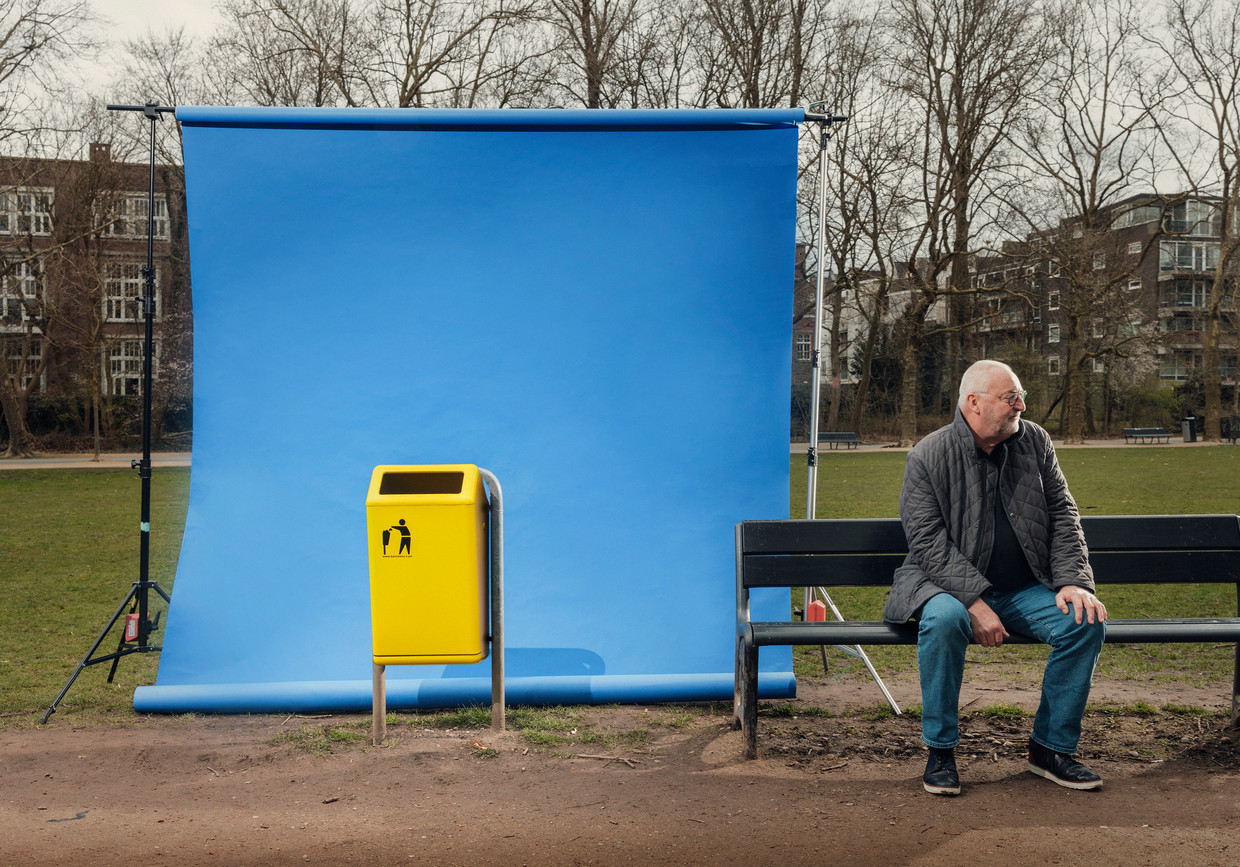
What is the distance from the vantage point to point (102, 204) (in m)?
27.7

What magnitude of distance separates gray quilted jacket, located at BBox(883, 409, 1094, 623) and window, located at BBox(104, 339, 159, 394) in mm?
33043

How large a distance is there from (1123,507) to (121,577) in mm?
12131

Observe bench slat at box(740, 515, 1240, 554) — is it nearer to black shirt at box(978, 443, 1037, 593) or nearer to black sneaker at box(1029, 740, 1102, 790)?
black shirt at box(978, 443, 1037, 593)

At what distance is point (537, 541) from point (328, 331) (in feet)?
4.97

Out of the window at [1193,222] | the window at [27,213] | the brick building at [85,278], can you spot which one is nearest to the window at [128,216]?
the brick building at [85,278]

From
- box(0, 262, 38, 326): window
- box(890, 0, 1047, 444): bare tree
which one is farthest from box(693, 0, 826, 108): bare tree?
box(0, 262, 38, 326): window

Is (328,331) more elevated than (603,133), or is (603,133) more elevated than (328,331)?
(603,133)

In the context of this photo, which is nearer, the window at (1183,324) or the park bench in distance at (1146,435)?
the park bench in distance at (1146,435)

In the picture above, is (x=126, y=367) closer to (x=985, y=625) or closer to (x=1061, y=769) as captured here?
(x=985, y=625)

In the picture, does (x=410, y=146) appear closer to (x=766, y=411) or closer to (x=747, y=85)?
(x=766, y=411)

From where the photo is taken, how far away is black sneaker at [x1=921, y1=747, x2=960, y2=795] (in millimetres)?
3574

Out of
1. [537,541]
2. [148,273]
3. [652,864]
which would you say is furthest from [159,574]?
[652,864]

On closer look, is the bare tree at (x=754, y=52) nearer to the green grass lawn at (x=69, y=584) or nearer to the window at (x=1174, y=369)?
the green grass lawn at (x=69, y=584)

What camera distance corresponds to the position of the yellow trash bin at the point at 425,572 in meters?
4.06
